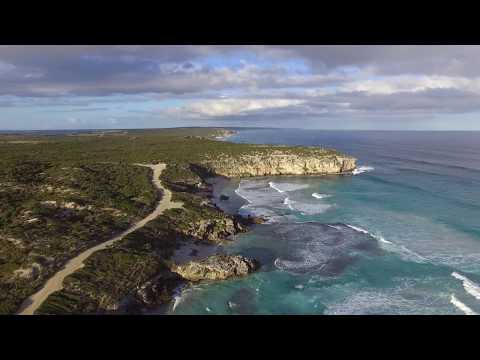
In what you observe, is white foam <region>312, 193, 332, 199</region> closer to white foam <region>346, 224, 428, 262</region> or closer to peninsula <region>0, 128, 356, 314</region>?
white foam <region>346, 224, 428, 262</region>

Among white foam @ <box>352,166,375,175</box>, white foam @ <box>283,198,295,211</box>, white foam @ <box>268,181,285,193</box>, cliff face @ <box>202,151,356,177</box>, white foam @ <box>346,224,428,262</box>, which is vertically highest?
cliff face @ <box>202,151,356,177</box>

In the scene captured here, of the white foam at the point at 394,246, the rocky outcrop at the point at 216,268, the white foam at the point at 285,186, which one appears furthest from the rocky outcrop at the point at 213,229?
the white foam at the point at 285,186

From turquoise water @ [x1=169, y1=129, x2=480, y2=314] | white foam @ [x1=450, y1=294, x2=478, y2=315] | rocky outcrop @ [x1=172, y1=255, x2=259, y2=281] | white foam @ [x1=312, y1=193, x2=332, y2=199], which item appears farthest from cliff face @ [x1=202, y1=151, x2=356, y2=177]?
white foam @ [x1=450, y1=294, x2=478, y2=315]

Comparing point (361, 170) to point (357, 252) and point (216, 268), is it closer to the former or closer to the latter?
point (357, 252)

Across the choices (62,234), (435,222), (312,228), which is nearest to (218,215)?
(312,228)
